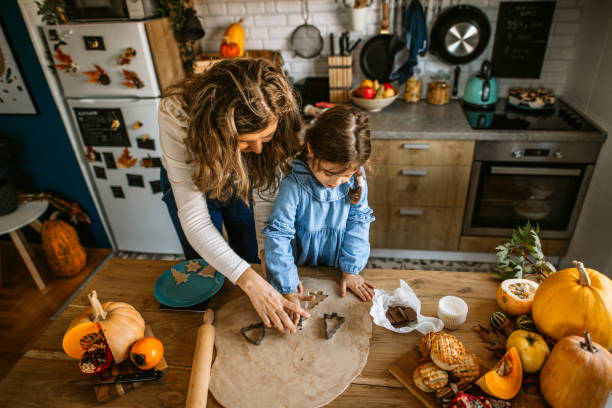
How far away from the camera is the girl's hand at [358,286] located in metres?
1.10

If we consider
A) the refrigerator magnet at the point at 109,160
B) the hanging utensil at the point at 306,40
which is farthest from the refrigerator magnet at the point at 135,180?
the hanging utensil at the point at 306,40

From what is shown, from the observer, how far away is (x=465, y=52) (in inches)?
98.9

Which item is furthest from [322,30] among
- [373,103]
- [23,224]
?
[23,224]

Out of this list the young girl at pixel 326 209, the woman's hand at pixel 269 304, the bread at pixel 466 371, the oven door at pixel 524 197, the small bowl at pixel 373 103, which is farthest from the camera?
the small bowl at pixel 373 103

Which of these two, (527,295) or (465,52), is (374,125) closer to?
(465,52)

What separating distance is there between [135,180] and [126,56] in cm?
76

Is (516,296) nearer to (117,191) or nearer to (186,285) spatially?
(186,285)

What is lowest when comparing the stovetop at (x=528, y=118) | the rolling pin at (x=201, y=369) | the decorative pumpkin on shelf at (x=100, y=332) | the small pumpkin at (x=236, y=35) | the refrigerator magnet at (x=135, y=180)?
the refrigerator magnet at (x=135, y=180)

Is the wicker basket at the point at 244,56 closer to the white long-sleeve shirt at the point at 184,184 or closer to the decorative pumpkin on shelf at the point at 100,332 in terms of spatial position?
the white long-sleeve shirt at the point at 184,184

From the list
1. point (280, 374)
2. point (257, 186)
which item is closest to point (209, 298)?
point (280, 374)

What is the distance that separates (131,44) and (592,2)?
2611 millimetres

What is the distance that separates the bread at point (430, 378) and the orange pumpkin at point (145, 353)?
591 mm

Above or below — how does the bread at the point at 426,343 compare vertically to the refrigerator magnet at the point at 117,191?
above

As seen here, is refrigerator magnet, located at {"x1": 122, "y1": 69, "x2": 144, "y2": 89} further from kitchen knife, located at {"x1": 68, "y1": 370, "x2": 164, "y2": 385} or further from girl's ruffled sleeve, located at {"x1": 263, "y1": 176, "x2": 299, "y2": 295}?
kitchen knife, located at {"x1": 68, "y1": 370, "x2": 164, "y2": 385}
